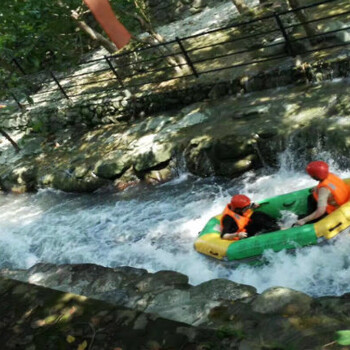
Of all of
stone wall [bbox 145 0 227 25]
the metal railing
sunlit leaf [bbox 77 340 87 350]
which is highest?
stone wall [bbox 145 0 227 25]

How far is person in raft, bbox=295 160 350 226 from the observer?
15.8 ft

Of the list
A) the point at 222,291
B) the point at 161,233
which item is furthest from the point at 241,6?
the point at 222,291

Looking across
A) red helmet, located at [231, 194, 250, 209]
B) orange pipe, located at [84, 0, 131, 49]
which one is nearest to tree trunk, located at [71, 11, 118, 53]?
orange pipe, located at [84, 0, 131, 49]

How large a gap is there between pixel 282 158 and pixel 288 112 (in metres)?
1.05

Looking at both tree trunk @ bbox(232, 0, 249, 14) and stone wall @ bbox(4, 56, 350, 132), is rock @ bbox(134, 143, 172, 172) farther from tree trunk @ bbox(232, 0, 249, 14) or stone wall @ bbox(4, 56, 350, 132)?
tree trunk @ bbox(232, 0, 249, 14)

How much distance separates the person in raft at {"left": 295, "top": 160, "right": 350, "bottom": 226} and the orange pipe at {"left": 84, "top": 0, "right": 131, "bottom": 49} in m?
7.07

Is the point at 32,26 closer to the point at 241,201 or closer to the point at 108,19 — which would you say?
the point at 108,19

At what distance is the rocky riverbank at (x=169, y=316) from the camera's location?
2.60 m

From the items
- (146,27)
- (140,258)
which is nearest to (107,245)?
(140,258)

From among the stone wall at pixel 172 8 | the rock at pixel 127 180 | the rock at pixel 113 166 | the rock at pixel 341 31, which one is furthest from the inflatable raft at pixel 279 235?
the stone wall at pixel 172 8

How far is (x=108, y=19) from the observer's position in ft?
33.2

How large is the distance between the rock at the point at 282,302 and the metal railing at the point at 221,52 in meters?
6.02

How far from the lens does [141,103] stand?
10406 mm

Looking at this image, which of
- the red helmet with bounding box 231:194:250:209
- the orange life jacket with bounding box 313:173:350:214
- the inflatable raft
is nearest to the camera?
the inflatable raft
